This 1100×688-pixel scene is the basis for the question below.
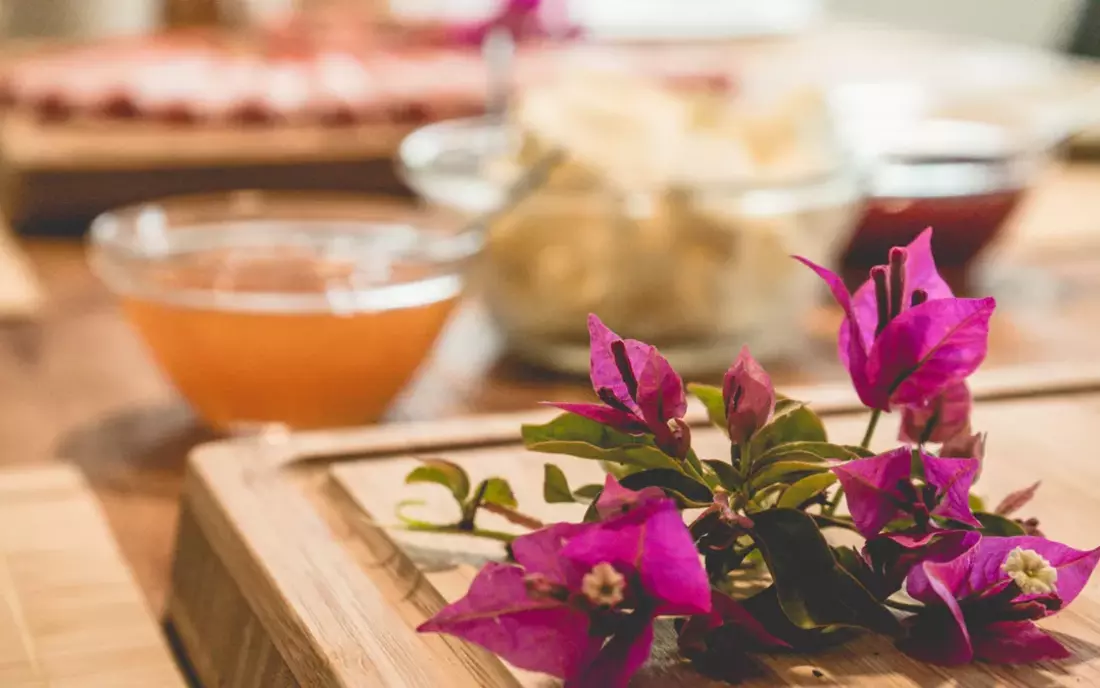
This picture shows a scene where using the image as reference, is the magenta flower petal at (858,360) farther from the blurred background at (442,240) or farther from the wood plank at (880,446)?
the blurred background at (442,240)

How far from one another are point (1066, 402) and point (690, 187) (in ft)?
0.96

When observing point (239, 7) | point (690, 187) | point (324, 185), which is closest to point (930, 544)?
point (690, 187)

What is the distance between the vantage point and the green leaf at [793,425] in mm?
531

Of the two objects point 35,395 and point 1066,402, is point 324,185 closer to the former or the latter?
point 35,395

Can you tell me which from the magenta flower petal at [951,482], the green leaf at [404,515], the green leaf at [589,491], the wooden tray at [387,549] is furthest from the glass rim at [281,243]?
the magenta flower petal at [951,482]

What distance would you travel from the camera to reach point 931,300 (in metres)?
0.52

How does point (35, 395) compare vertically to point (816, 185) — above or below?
below

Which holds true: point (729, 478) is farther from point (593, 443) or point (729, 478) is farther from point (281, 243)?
point (281, 243)

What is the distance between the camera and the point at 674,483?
1.64 feet

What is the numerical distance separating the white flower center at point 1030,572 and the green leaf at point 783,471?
0.07 meters

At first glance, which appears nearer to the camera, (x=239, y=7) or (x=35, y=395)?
(x=35, y=395)

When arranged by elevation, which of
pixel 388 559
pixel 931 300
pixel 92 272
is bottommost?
pixel 92 272

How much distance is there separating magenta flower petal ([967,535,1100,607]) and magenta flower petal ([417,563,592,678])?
151 millimetres

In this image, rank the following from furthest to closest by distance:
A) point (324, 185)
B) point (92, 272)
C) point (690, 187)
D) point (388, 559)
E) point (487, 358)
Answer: point (324, 185), point (92, 272), point (487, 358), point (690, 187), point (388, 559)
